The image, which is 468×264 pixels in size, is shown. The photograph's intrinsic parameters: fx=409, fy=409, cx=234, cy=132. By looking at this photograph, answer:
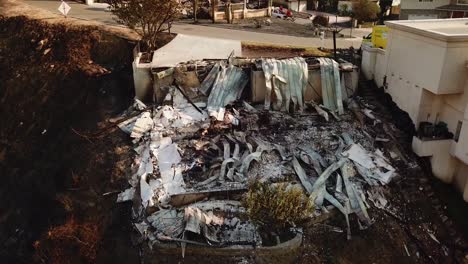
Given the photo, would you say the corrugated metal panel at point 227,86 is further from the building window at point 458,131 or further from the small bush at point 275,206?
the building window at point 458,131

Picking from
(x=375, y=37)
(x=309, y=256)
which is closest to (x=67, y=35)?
(x=375, y=37)

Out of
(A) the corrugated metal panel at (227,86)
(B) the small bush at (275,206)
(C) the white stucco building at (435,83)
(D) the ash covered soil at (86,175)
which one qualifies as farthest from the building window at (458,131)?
(A) the corrugated metal panel at (227,86)

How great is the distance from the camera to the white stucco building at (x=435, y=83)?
14914 mm

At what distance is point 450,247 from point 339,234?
4.26 metres

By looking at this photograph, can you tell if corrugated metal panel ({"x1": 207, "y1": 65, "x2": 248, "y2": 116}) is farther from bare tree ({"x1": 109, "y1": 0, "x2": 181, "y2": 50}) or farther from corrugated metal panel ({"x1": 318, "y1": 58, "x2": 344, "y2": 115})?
bare tree ({"x1": 109, "y1": 0, "x2": 181, "y2": 50})

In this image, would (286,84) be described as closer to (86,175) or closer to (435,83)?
(435,83)

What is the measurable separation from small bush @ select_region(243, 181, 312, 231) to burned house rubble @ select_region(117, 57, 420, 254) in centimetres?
72

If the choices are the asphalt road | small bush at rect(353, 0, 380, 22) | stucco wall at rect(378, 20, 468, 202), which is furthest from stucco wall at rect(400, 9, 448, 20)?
stucco wall at rect(378, 20, 468, 202)

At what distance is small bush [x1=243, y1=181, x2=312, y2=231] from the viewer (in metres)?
12.1

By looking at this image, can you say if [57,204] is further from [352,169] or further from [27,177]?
[352,169]

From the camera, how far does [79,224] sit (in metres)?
14.0

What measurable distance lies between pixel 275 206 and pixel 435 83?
8.16 metres

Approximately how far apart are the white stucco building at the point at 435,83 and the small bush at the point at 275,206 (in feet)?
22.0

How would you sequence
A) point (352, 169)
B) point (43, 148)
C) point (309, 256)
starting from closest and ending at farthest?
point (309, 256) → point (352, 169) → point (43, 148)
